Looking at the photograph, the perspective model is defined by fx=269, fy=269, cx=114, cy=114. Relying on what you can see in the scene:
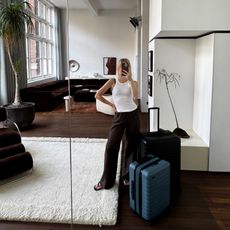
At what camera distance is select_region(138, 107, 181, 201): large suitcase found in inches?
98.5

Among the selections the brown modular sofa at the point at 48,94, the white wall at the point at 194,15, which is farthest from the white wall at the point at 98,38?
the white wall at the point at 194,15

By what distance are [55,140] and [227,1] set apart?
3082 millimetres

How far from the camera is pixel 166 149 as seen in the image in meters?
2.53

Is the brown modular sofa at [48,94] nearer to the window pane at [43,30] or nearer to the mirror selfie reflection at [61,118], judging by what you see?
the mirror selfie reflection at [61,118]

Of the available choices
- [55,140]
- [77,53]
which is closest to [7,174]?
[55,140]

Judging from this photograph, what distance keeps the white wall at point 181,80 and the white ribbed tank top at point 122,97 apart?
106cm

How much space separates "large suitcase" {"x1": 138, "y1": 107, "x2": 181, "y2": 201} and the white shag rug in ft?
1.76

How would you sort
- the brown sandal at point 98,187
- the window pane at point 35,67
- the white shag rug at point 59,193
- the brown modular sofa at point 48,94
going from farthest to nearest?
the window pane at point 35,67 < the brown modular sofa at point 48,94 < the brown sandal at point 98,187 < the white shag rug at point 59,193

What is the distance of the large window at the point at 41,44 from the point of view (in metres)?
5.96

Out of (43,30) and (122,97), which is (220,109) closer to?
(122,97)

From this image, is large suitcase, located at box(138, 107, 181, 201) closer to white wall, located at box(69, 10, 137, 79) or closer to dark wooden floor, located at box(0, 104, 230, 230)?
dark wooden floor, located at box(0, 104, 230, 230)

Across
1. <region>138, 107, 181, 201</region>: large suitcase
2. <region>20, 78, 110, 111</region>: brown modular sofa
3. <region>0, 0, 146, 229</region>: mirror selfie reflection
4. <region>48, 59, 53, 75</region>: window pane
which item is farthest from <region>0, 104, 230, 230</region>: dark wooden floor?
<region>48, 59, 53, 75</region>: window pane

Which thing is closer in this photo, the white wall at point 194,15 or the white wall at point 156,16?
the white wall at point 194,15

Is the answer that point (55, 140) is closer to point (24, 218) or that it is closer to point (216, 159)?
point (24, 218)
